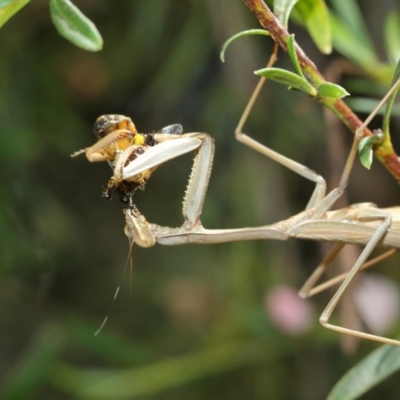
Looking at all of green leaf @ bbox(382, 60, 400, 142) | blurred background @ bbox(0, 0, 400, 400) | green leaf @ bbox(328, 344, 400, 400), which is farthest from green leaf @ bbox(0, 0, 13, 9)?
blurred background @ bbox(0, 0, 400, 400)

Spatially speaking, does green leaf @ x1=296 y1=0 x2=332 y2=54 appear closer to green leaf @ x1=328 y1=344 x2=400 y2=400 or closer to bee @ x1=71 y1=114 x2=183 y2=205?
bee @ x1=71 y1=114 x2=183 y2=205

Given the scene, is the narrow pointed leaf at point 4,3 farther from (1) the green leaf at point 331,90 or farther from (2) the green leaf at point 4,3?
(1) the green leaf at point 331,90

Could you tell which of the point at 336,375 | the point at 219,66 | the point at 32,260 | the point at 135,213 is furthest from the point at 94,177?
the point at 135,213

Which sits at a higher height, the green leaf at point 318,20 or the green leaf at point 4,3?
the green leaf at point 4,3

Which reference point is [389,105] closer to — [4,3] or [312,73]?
[312,73]

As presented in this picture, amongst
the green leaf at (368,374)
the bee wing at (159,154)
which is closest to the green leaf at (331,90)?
the bee wing at (159,154)

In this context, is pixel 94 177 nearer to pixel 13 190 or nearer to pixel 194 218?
pixel 13 190
